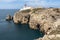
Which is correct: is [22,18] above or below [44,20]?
below

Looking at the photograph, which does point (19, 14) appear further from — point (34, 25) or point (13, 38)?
point (13, 38)

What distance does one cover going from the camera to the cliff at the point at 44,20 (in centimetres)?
5312

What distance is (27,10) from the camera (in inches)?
6403

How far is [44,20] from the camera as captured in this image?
4131 inches

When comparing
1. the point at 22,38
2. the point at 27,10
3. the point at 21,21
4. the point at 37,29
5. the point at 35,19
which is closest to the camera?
the point at 22,38

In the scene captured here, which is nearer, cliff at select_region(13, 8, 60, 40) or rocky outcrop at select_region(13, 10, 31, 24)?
cliff at select_region(13, 8, 60, 40)

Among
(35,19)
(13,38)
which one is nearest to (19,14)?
(35,19)

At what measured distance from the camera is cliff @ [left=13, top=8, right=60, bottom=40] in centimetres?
5312

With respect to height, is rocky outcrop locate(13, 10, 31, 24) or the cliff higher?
the cliff

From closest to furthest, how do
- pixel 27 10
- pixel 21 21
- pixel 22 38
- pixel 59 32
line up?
pixel 59 32 → pixel 22 38 → pixel 21 21 → pixel 27 10

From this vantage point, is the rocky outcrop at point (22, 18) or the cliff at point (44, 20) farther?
the rocky outcrop at point (22, 18)

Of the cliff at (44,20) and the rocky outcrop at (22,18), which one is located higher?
the cliff at (44,20)

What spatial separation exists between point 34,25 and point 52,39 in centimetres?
7649

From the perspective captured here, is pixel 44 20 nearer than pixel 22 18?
Yes
